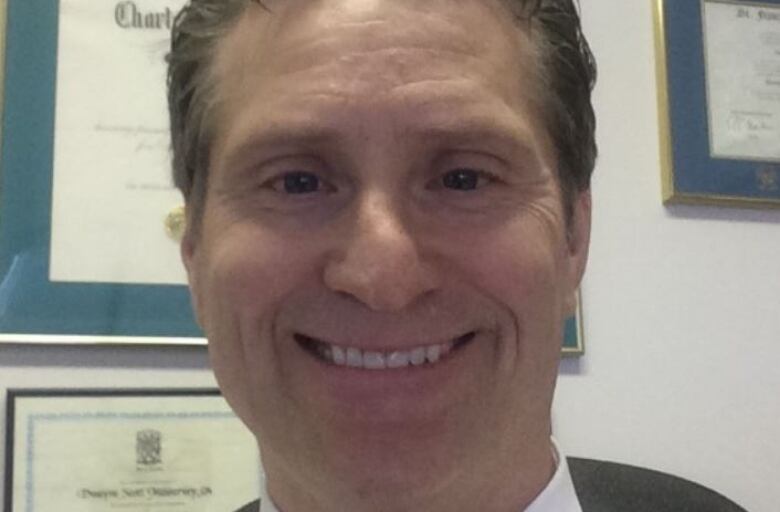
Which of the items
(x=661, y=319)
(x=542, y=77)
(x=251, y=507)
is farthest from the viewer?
(x=661, y=319)

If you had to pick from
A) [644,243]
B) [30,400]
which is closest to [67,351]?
[30,400]

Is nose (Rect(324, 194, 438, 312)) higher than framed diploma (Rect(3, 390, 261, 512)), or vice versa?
nose (Rect(324, 194, 438, 312))

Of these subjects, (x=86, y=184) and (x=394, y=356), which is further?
(x=86, y=184)

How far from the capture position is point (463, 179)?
816 mm

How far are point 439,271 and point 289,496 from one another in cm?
27

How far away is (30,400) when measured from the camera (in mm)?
1147

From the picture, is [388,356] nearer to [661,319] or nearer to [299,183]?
[299,183]

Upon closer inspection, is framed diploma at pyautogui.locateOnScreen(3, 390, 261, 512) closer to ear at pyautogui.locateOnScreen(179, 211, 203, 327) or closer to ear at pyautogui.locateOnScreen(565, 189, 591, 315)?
ear at pyautogui.locateOnScreen(179, 211, 203, 327)

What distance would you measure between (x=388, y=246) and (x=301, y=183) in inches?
4.5

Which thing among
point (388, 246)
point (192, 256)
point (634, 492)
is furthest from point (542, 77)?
point (634, 492)

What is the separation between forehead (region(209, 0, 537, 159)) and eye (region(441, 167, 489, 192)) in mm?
48

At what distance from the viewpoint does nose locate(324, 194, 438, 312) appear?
743 mm

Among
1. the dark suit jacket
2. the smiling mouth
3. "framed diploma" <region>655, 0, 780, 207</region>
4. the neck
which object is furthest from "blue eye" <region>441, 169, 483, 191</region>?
"framed diploma" <region>655, 0, 780, 207</region>

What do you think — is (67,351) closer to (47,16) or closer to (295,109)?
(47,16)
